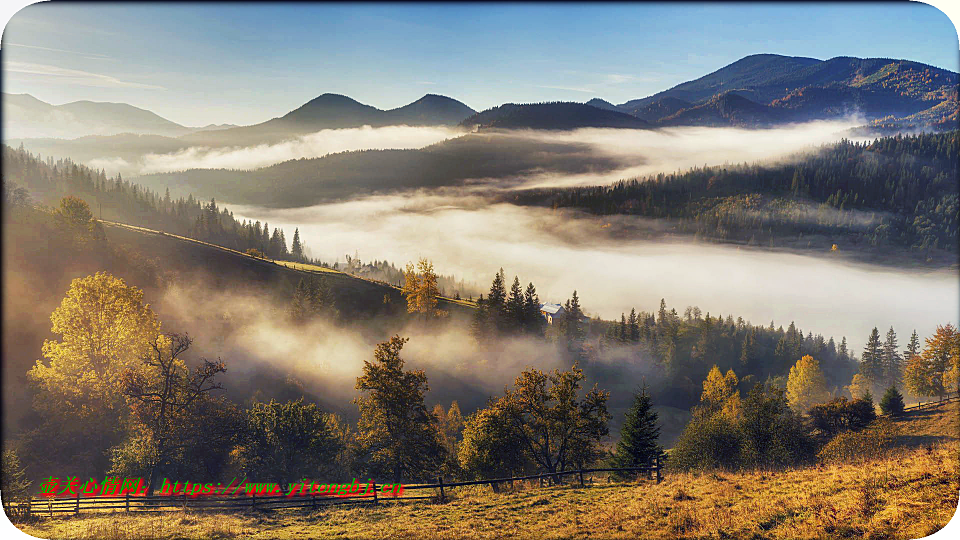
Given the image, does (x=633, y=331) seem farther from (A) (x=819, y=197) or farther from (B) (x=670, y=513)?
(A) (x=819, y=197)

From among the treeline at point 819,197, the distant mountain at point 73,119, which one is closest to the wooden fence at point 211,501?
the distant mountain at point 73,119

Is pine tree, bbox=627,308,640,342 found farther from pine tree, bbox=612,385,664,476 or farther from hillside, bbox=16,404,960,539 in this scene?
hillside, bbox=16,404,960,539

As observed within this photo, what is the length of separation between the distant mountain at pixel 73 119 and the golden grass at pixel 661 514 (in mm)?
14150

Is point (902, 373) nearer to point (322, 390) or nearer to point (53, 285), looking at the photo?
point (322, 390)

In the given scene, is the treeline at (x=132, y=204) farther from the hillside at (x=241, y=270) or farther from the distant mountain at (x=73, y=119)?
the hillside at (x=241, y=270)

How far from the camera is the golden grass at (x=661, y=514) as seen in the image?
10734mm

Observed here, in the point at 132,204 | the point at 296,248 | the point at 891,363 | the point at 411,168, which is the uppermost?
the point at 411,168

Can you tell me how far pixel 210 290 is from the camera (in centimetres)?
2650

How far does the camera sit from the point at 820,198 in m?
72.1

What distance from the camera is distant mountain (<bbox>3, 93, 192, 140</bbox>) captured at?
15.0 metres

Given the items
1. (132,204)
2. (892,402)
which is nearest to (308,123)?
(132,204)

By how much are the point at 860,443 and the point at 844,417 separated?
5108 mm

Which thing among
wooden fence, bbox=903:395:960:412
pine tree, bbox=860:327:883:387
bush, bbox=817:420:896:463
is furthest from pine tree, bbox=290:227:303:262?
wooden fence, bbox=903:395:960:412

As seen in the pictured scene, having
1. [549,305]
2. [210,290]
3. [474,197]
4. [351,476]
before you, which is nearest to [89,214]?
[210,290]
